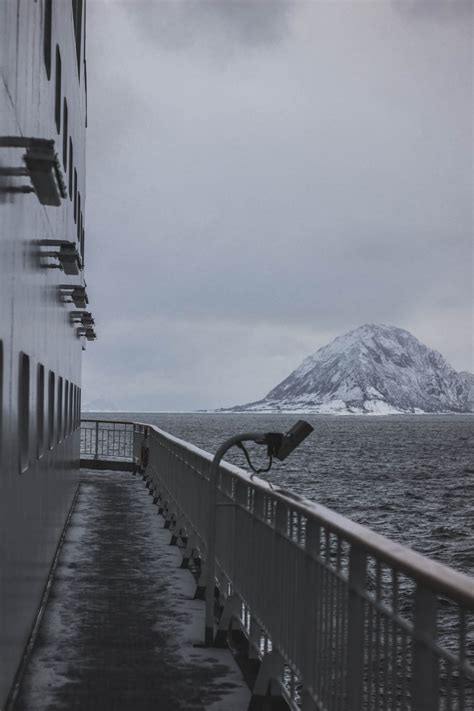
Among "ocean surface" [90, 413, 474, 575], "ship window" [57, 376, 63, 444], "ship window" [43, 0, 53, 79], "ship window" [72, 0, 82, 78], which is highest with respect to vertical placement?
"ship window" [72, 0, 82, 78]

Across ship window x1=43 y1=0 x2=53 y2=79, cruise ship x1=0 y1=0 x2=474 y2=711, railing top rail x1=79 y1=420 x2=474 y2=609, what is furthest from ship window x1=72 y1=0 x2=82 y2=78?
railing top rail x1=79 y1=420 x2=474 y2=609

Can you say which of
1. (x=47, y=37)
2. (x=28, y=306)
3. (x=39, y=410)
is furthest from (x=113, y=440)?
(x=28, y=306)

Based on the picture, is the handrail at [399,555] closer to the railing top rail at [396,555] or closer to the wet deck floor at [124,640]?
the railing top rail at [396,555]

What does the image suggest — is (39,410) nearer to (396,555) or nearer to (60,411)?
(60,411)

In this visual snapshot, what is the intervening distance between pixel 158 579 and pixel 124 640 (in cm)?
268

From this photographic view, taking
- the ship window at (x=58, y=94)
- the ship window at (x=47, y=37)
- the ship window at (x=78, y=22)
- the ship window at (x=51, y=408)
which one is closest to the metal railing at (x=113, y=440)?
the ship window at (x=78, y=22)

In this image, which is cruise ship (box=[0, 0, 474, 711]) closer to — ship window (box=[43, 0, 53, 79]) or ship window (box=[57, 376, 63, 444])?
ship window (box=[43, 0, 53, 79])

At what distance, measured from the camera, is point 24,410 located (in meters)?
6.86

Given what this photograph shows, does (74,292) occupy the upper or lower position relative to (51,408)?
upper

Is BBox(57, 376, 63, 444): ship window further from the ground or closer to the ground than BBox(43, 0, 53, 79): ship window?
closer to the ground

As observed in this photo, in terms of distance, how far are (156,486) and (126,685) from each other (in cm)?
1229

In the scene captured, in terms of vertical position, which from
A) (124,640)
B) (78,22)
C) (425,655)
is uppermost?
(78,22)

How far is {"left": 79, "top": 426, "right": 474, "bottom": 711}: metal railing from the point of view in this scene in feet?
9.27

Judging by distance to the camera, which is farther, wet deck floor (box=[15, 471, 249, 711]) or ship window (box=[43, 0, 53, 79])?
ship window (box=[43, 0, 53, 79])
